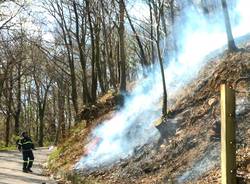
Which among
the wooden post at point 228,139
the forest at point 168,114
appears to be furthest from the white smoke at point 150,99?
the wooden post at point 228,139

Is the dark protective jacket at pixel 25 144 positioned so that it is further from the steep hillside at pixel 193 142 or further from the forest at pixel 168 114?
the steep hillside at pixel 193 142

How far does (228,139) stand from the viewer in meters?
4.13

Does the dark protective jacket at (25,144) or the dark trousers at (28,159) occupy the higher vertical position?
the dark protective jacket at (25,144)

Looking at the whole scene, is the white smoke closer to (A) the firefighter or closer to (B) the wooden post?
(A) the firefighter

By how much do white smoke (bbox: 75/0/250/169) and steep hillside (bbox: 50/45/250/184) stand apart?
3.05 feet

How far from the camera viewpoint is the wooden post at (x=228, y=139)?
4077 mm

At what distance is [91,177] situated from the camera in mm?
15344

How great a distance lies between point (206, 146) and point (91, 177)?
199 inches

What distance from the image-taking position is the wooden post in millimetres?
4077

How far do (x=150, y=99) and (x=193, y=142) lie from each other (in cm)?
939

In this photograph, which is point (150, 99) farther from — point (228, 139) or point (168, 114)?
point (228, 139)

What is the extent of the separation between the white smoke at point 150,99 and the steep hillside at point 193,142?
3.05 ft

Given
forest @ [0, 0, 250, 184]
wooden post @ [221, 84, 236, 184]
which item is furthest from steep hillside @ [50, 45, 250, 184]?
wooden post @ [221, 84, 236, 184]

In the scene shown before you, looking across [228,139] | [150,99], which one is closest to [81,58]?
[150,99]
